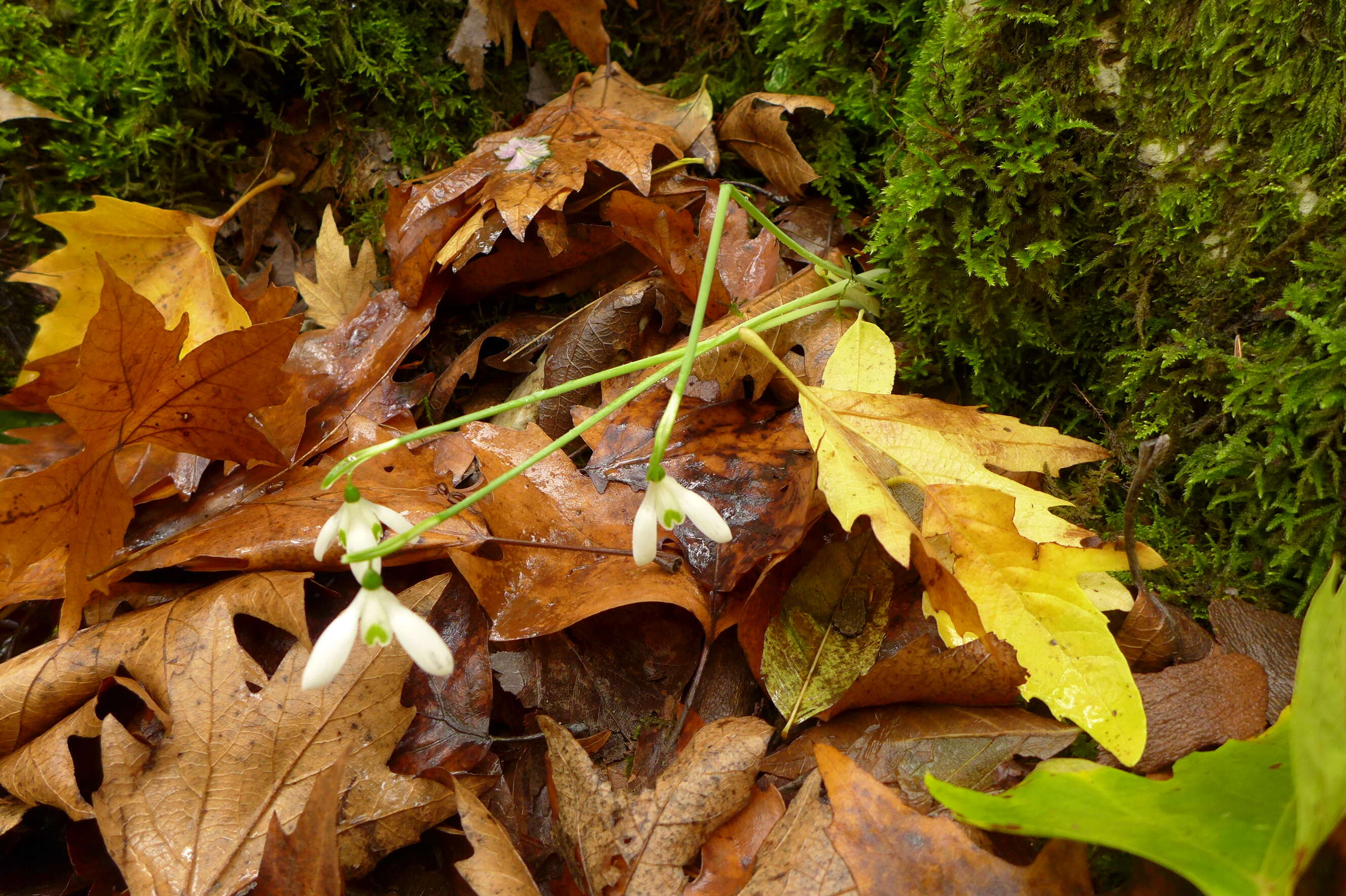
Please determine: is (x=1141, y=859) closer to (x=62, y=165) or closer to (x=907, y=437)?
(x=907, y=437)

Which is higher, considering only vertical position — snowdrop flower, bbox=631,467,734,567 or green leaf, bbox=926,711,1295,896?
snowdrop flower, bbox=631,467,734,567

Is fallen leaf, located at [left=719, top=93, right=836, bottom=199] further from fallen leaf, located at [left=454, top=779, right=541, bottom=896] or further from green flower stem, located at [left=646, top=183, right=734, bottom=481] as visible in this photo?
fallen leaf, located at [left=454, top=779, right=541, bottom=896]

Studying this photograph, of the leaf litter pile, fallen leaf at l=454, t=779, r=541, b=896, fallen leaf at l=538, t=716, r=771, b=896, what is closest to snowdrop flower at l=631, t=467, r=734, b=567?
the leaf litter pile

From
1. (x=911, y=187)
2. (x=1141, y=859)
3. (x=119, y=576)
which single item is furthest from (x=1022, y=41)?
(x=119, y=576)

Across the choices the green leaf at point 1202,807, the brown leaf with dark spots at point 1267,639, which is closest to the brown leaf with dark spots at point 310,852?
the green leaf at point 1202,807

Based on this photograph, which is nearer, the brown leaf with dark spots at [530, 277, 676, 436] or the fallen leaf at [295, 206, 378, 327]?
the brown leaf with dark spots at [530, 277, 676, 436]

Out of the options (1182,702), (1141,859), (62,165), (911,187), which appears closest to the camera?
(1141,859)

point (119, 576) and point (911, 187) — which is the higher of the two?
point (911, 187)
